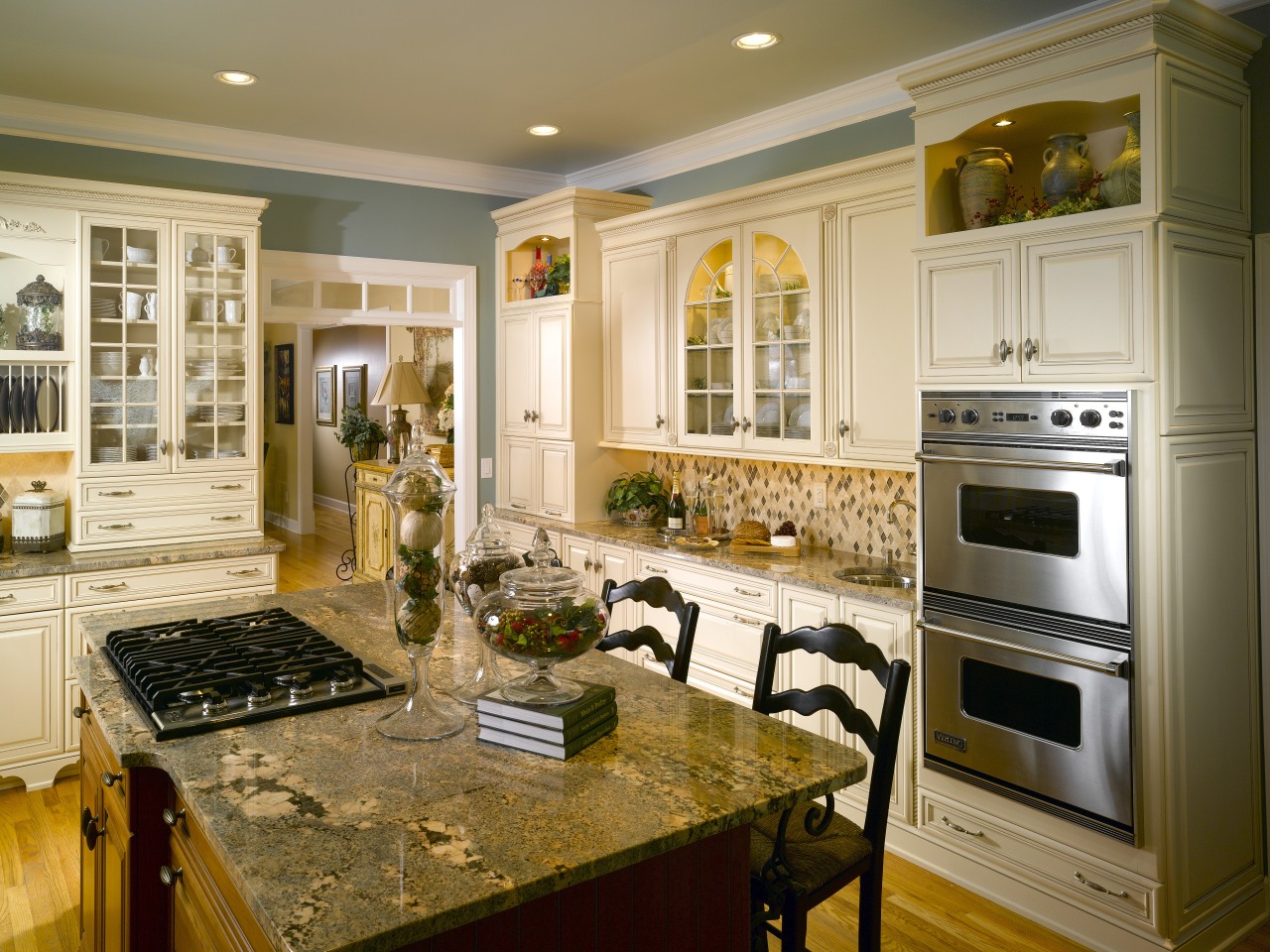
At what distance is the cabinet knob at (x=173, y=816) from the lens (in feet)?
6.01

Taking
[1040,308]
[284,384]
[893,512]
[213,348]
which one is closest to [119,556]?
[213,348]

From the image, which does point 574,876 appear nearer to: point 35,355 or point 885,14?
point 885,14

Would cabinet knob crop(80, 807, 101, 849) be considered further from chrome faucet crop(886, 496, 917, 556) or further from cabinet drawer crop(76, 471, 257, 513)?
chrome faucet crop(886, 496, 917, 556)

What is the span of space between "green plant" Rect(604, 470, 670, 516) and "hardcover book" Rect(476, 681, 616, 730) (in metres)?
3.04

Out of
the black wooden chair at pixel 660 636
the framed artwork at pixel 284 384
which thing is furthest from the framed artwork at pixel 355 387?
the black wooden chair at pixel 660 636

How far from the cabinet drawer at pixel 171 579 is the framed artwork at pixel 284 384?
679cm

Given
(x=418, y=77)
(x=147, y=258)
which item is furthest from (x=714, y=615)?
(x=147, y=258)

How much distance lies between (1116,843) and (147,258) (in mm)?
4442

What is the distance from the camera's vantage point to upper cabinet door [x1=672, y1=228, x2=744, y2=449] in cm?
424

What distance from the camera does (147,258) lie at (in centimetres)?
425

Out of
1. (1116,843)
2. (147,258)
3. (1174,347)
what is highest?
(147,258)

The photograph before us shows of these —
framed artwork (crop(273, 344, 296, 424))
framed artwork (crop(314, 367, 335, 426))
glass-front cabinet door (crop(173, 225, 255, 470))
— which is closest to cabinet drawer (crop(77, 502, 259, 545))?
glass-front cabinet door (crop(173, 225, 255, 470))

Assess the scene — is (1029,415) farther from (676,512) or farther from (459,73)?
(459,73)

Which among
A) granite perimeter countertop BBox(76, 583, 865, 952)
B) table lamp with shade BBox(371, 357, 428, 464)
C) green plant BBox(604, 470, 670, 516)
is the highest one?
table lamp with shade BBox(371, 357, 428, 464)
